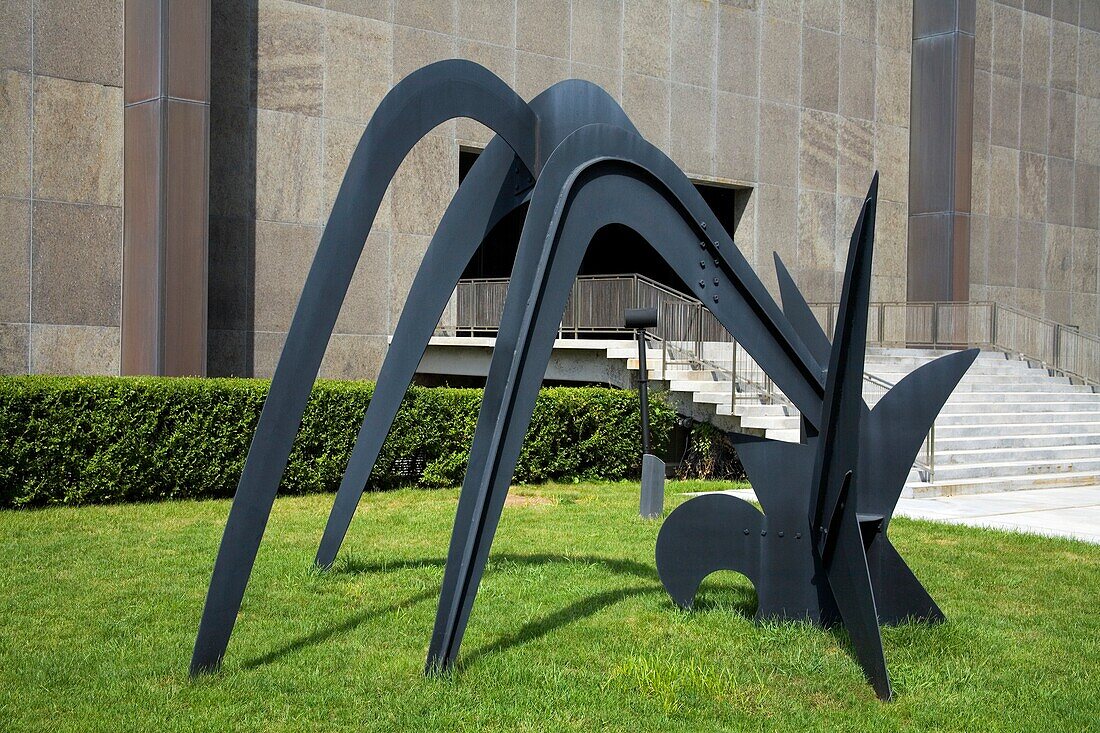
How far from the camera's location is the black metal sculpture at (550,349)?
605 cm

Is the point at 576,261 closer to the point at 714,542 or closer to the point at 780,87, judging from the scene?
the point at 714,542

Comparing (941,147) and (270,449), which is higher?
(941,147)

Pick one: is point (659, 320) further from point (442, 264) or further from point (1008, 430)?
point (442, 264)

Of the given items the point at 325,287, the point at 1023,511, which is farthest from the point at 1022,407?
the point at 325,287

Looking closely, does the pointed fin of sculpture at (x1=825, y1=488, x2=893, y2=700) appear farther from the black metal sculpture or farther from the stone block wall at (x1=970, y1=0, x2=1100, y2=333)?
the stone block wall at (x1=970, y1=0, x2=1100, y2=333)

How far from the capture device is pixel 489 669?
606 cm

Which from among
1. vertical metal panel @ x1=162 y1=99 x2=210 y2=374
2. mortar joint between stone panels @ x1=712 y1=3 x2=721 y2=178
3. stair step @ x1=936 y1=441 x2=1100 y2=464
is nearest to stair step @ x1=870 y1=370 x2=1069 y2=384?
stair step @ x1=936 y1=441 x2=1100 y2=464

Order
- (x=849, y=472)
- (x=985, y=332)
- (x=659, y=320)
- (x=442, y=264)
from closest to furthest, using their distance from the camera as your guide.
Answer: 1. (x=849, y=472)
2. (x=442, y=264)
3. (x=659, y=320)
4. (x=985, y=332)

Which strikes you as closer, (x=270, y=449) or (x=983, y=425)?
(x=270, y=449)

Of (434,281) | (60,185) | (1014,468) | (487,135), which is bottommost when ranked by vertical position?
(1014,468)

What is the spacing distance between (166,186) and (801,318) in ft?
35.8

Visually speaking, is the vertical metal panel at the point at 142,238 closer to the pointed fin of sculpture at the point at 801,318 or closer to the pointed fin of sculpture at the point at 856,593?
the pointed fin of sculpture at the point at 801,318

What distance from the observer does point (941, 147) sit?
25.8 m

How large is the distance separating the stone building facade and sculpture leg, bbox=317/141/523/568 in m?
9.46
